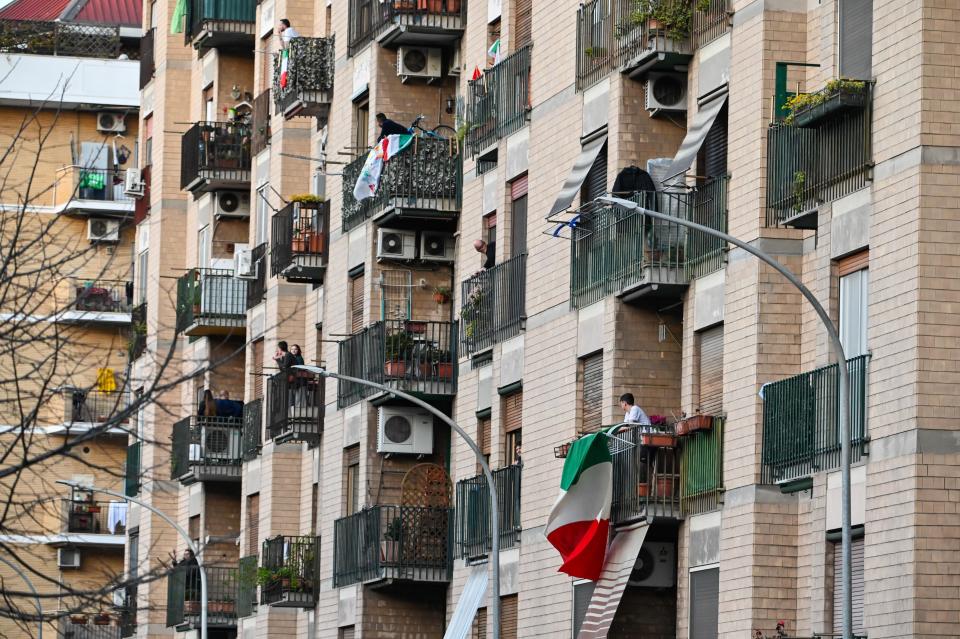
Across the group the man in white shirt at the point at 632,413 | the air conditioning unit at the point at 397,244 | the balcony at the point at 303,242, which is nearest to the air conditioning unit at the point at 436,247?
the air conditioning unit at the point at 397,244

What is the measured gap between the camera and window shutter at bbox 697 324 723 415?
1359 inches

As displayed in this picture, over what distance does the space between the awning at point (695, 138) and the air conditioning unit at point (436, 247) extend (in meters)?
14.2

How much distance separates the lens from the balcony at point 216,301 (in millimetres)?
60781

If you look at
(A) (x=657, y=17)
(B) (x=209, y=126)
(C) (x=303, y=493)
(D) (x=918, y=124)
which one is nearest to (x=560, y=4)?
(A) (x=657, y=17)

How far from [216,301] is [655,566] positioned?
26699 mm

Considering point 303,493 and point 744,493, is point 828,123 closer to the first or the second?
point 744,493

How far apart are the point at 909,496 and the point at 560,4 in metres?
15.7

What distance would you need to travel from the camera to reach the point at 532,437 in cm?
4109

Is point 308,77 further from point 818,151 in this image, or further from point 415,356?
point 818,151

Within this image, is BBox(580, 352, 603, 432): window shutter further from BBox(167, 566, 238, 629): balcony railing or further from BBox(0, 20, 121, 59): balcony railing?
BBox(0, 20, 121, 59): balcony railing

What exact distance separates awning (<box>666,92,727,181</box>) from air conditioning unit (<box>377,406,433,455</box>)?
48.1 ft

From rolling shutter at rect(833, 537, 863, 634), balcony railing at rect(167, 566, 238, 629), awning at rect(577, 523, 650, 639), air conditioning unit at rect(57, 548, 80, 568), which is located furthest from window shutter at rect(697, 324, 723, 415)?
air conditioning unit at rect(57, 548, 80, 568)

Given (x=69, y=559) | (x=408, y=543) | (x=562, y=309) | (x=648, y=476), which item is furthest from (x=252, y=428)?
(x=69, y=559)

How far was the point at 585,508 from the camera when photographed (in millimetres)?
36625
